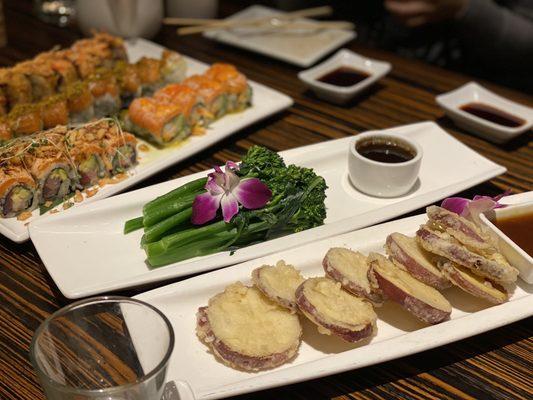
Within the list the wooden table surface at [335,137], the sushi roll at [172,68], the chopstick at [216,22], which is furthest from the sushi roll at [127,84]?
the chopstick at [216,22]

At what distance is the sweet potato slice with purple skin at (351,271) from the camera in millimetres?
1942

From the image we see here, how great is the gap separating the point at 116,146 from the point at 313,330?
4.48 ft

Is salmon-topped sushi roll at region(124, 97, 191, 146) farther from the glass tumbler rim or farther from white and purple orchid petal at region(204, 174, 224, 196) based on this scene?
the glass tumbler rim

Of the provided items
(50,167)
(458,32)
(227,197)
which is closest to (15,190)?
(50,167)

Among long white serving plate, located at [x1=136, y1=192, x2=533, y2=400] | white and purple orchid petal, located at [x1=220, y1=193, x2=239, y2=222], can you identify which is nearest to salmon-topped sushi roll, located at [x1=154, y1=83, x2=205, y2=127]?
white and purple orchid petal, located at [x1=220, y1=193, x2=239, y2=222]

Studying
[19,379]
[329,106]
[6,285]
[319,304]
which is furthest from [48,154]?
[329,106]

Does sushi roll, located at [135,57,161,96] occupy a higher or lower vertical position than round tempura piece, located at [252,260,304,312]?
higher

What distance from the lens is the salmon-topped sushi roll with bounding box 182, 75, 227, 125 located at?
3.25 m

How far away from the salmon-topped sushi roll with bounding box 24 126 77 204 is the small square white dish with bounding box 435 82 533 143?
2.13 metres

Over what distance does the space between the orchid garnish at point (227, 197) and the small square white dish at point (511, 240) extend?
0.87 m

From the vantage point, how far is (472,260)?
1971 millimetres

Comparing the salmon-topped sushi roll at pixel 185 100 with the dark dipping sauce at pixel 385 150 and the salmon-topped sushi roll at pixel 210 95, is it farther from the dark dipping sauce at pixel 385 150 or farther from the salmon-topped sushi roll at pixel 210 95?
the dark dipping sauce at pixel 385 150

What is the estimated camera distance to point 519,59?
15.0 feet

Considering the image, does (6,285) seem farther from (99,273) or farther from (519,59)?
(519,59)
